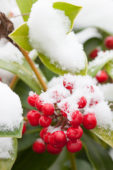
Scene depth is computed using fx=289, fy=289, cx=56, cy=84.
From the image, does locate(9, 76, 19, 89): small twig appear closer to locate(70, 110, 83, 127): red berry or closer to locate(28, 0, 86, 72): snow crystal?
locate(28, 0, 86, 72): snow crystal

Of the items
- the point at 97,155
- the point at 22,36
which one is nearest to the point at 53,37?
the point at 22,36

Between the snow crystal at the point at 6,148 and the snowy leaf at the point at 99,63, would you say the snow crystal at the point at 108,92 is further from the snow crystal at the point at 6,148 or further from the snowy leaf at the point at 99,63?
the snow crystal at the point at 6,148

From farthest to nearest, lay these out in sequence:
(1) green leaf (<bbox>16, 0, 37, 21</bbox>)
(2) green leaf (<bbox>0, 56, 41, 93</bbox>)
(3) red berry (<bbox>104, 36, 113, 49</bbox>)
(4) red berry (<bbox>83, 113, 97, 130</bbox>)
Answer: (3) red berry (<bbox>104, 36, 113, 49</bbox>) < (2) green leaf (<bbox>0, 56, 41, 93</bbox>) < (1) green leaf (<bbox>16, 0, 37, 21</bbox>) < (4) red berry (<bbox>83, 113, 97, 130</bbox>)

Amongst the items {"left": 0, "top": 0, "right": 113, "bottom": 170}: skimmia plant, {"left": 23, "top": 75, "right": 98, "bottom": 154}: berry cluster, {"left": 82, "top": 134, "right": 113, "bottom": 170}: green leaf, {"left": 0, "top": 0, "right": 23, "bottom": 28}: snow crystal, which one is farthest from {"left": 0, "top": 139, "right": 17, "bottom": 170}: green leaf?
{"left": 0, "top": 0, "right": 23, "bottom": 28}: snow crystal

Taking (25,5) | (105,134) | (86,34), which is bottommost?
(105,134)

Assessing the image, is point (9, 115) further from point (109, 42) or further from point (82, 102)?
point (109, 42)
